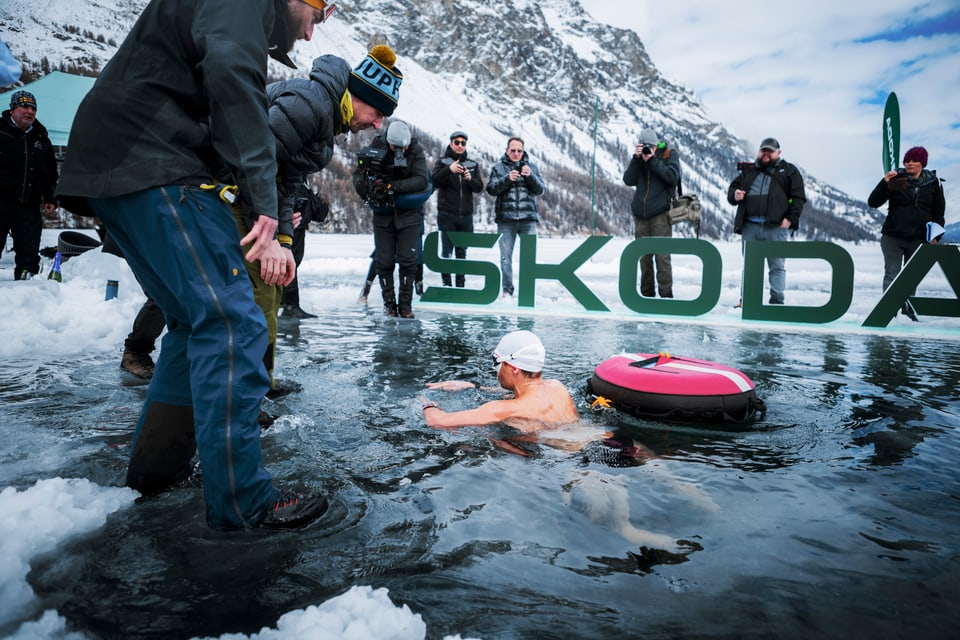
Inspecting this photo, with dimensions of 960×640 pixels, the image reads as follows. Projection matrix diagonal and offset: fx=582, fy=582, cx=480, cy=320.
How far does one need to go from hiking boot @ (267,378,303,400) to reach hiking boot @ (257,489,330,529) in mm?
1828

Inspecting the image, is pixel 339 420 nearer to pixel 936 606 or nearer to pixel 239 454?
pixel 239 454

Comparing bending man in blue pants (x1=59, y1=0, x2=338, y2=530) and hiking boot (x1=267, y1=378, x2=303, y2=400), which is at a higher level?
bending man in blue pants (x1=59, y1=0, x2=338, y2=530)

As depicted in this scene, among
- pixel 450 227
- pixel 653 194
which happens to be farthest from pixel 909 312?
pixel 450 227

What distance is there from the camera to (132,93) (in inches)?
69.9

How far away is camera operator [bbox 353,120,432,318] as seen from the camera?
687 centimetres

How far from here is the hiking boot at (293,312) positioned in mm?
7289

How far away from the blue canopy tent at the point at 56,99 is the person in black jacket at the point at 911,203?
17761mm

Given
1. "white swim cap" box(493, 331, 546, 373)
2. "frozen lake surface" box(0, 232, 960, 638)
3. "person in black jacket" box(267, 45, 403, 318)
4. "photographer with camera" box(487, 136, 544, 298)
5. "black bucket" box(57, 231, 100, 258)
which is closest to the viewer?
"frozen lake surface" box(0, 232, 960, 638)

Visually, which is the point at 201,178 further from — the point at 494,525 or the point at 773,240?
the point at 773,240

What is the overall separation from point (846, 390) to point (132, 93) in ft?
15.0

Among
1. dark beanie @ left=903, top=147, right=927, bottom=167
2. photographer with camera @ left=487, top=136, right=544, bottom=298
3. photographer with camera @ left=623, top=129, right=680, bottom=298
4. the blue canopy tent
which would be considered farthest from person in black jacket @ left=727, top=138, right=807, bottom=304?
the blue canopy tent

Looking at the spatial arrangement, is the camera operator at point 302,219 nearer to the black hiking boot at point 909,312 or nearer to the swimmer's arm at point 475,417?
the swimmer's arm at point 475,417

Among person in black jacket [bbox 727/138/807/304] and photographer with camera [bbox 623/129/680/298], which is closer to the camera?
person in black jacket [bbox 727/138/807/304]

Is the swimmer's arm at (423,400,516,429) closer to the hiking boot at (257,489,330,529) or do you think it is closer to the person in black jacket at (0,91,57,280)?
the hiking boot at (257,489,330,529)
